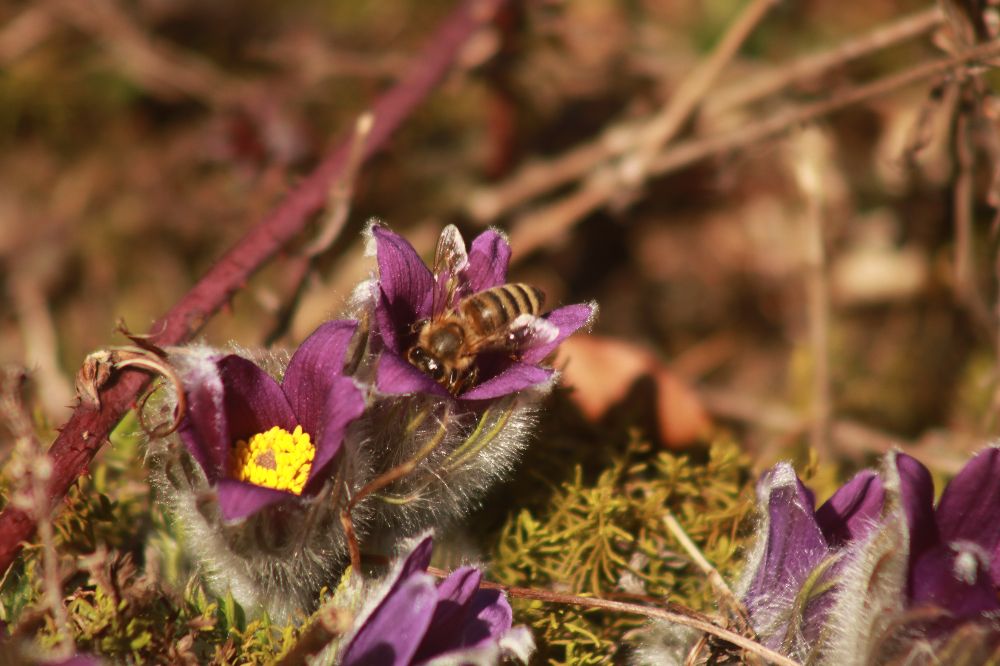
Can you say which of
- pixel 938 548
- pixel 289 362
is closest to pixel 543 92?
pixel 289 362

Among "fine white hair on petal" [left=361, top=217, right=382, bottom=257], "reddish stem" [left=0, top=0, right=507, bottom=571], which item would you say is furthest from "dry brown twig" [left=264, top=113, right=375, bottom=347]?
"fine white hair on petal" [left=361, top=217, right=382, bottom=257]

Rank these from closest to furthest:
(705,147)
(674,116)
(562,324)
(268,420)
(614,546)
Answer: (268,420) → (562,324) → (614,546) → (705,147) → (674,116)

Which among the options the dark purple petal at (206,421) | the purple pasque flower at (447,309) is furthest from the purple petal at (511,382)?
the dark purple petal at (206,421)

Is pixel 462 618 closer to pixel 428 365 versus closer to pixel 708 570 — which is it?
pixel 428 365

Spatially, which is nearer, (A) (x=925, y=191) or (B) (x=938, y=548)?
(B) (x=938, y=548)

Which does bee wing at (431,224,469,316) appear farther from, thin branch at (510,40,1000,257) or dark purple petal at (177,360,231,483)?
thin branch at (510,40,1000,257)

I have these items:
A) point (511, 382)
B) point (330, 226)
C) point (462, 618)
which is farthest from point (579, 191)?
point (462, 618)

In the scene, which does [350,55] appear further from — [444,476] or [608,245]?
[444,476]
